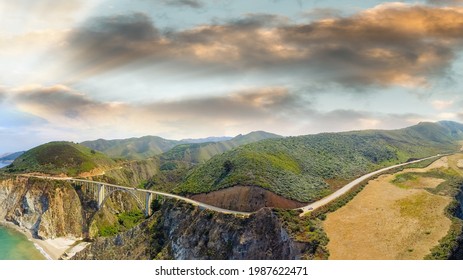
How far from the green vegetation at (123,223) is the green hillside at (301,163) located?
24451 millimetres

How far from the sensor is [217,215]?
6956 centimetres

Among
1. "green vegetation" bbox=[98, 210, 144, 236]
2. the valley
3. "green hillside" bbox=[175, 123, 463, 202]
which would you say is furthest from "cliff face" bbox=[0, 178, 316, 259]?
"green hillside" bbox=[175, 123, 463, 202]

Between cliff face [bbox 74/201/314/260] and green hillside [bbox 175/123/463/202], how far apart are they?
11.5 metres

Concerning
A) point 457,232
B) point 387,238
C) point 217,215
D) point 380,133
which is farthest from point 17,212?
point 380,133

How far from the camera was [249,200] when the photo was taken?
72.7m

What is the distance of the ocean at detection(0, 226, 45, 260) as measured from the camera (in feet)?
288

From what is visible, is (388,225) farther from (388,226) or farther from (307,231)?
(307,231)

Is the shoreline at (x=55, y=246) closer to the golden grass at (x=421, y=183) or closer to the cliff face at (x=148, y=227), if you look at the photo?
the cliff face at (x=148, y=227)

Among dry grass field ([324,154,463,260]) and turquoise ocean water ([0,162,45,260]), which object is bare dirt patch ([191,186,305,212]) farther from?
turquoise ocean water ([0,162,45,260])

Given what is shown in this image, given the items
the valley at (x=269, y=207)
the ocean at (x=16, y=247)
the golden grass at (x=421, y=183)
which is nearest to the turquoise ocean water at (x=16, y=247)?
the ocean at (x=16, y=247)

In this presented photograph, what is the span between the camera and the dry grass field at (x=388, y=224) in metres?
51.3

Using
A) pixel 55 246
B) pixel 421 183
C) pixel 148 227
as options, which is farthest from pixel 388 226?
pixel 55 246

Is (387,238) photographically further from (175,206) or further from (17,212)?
(17,212)

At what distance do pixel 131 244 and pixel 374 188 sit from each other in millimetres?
55231
